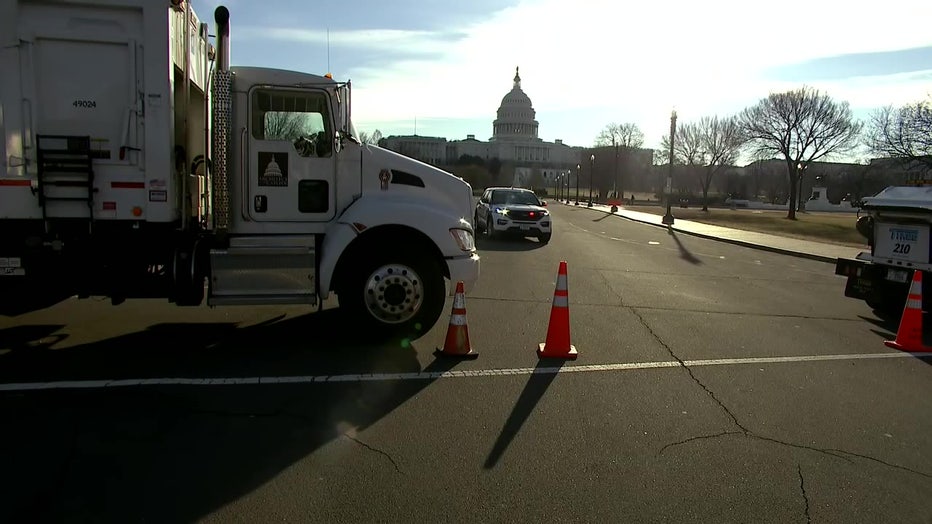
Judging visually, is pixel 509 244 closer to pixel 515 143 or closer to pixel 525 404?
pixel 525 404

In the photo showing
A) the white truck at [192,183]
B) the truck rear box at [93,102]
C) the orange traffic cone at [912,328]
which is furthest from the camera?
A: the orange traffic cone at [912,328]

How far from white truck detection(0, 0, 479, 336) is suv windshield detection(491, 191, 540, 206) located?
14.7 m

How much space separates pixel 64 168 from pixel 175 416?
2.81 metres

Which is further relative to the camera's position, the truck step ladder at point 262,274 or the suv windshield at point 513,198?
the suv windshield at point 513,198

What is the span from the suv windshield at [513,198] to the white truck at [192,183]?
1474 centimetres

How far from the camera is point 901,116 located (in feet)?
116

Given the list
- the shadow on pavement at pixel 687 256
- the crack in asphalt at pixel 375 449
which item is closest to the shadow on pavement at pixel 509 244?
the shadow on pavement at pixel 687 256

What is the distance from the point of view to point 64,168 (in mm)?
→ 5918

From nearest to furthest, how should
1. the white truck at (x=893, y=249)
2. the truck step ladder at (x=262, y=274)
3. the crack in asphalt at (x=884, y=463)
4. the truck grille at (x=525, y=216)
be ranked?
the crack in asphalt at (x=884, y=463) < the truck step ladder at (x=262, y=274) < the white truck at (x=893, y=249) < the truck grille at (x=525, y=216)

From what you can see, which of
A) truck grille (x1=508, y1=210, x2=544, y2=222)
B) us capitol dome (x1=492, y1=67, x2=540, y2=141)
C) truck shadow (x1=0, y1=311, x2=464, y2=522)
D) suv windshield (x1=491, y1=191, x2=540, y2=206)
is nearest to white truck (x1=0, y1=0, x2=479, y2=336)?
truck shadow (x1=0, y1=311, x2=464, y2=522)

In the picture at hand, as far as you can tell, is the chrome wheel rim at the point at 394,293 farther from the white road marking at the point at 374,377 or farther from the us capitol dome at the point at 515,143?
the us capitol dome at the point at 515,143

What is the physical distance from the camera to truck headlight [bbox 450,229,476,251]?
6969 mm

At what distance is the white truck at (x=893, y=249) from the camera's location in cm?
895

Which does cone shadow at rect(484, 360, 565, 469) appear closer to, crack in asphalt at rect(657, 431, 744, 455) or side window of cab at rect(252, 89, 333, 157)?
crack in asphalt at rect(657, 431, 744, 455)
